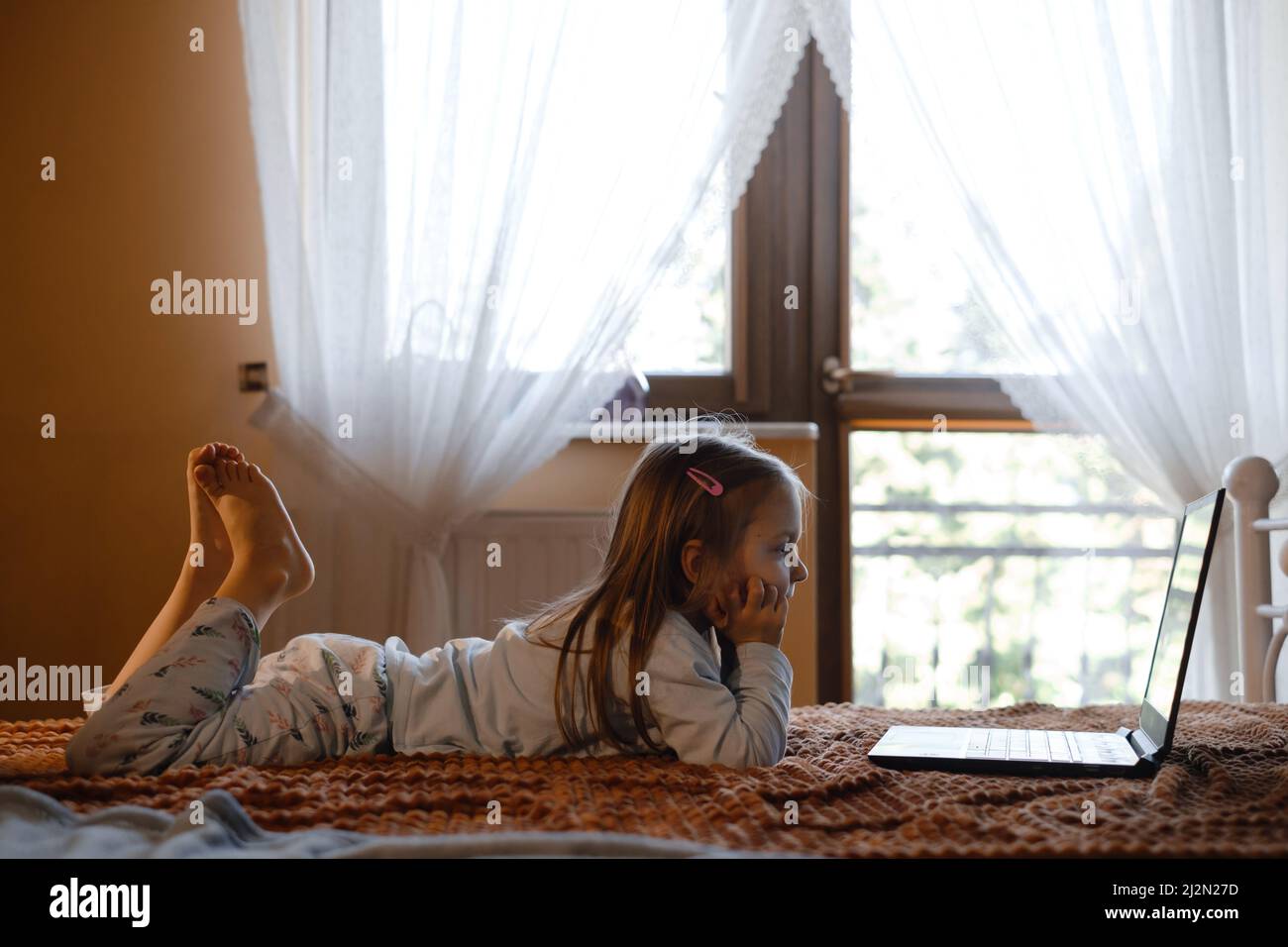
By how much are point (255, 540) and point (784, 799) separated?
0.73 m

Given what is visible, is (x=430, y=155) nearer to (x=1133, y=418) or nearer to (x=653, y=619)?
(x=653, y=619)

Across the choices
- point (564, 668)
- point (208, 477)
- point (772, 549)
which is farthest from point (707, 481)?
point (208, 477)

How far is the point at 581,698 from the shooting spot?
3.86 ft

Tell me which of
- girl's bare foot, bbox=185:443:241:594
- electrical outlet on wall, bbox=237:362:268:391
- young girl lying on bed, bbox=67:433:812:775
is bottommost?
young girl lying on bed, bbox=67:433:812:775

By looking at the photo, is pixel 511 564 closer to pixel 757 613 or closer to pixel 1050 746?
pixel 757 613

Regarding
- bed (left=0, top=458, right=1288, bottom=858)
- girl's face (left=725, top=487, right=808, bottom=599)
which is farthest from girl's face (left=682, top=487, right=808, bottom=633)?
bed (left=0, top=458, right=1288, bottom=858)

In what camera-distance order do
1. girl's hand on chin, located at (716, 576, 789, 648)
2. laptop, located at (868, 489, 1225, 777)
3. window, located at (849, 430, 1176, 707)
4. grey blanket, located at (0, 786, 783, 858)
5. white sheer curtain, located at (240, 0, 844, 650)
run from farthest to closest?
window, located at (849, 430, 1176, 707) → white sheer curtain, located at (240, 0, 844, 650) → girl's hand on chin, located at (716, 576, 789, 648) → laptop, located at (868, 489, 1225, 777) → grey blanket, located at (0, 786, 783, 858)

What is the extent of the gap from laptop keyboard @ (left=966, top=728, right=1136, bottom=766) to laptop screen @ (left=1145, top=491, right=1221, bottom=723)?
0.20 feet

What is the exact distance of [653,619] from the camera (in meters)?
1.17

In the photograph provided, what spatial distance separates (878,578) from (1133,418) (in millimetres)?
615

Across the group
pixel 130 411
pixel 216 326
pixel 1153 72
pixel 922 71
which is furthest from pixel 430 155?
pixel 1153 72

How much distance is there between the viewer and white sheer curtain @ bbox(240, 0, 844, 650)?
212cm

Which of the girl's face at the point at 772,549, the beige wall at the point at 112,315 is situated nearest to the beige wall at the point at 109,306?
the beige wall at the point at 112,315

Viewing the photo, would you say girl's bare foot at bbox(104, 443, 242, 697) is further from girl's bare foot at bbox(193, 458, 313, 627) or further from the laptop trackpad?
the laptop trackpad
